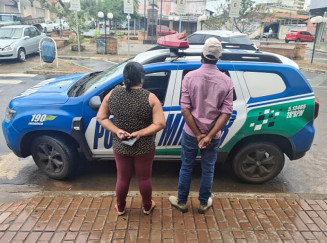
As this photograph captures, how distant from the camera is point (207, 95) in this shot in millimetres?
2711

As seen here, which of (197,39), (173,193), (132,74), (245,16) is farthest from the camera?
(245,16)

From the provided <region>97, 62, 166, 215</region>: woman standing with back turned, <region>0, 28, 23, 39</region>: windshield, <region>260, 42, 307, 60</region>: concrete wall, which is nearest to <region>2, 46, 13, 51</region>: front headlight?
<region>0, 28, 23, 39</region>: windshield

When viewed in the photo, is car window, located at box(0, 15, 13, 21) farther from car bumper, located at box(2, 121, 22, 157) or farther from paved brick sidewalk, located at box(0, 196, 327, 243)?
paved brick sidewalk, located at box(0, 196, 327, 243)

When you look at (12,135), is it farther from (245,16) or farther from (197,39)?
(245,16)

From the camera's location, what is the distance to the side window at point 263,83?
12.0 feet

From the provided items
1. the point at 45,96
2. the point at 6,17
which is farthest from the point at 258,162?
the point at 6,17

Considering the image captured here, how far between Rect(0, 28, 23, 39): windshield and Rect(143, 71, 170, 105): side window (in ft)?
41.6

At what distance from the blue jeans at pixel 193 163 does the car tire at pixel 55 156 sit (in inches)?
62.4

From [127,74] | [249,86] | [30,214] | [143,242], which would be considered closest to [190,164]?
[143,242]

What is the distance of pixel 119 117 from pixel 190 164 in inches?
35.7

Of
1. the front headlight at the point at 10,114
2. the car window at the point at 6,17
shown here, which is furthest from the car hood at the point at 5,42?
the car window at the point at 6,17

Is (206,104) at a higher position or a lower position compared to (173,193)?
higher

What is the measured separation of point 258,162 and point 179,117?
125 centimetres

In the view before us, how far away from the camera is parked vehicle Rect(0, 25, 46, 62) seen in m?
13.2
